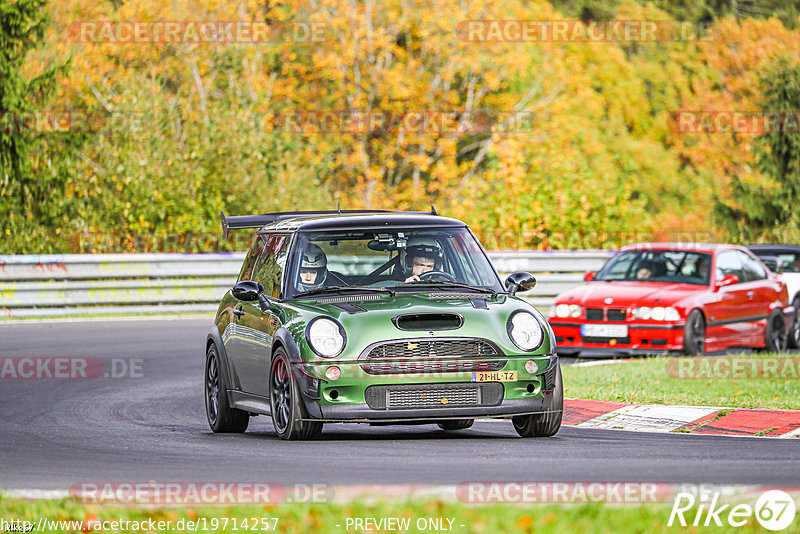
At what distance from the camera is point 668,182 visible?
5816 centimetres

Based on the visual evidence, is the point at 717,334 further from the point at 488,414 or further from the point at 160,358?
the point at 488,414

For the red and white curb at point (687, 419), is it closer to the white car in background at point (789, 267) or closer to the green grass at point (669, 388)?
the green grass at point (669, 388)

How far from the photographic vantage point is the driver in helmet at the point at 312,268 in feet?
36.9

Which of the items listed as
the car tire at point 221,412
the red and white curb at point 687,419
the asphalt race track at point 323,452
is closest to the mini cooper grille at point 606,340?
the red and white curb at point 687,419

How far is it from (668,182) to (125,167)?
33.0 m

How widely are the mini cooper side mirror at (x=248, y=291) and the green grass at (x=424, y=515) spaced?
13.2 feet

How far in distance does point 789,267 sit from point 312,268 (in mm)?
Result: 13593

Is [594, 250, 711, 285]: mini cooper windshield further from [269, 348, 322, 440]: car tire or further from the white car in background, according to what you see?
[269, 348, 322, 440]: car tire

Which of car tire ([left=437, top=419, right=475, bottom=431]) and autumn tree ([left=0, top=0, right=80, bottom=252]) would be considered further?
autumn tree ([left=0, top=0, right=80, bottom=252])

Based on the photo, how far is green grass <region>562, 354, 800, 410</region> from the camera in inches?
516

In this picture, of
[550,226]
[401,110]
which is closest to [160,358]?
[550,226]

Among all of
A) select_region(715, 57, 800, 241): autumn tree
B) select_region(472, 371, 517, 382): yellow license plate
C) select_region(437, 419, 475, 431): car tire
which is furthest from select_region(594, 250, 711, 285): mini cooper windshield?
select_region(715, 57, 800, 241): autumn tree

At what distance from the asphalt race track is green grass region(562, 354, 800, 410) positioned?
1.68 m

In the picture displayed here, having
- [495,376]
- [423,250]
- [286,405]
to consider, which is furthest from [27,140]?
[495,376]
